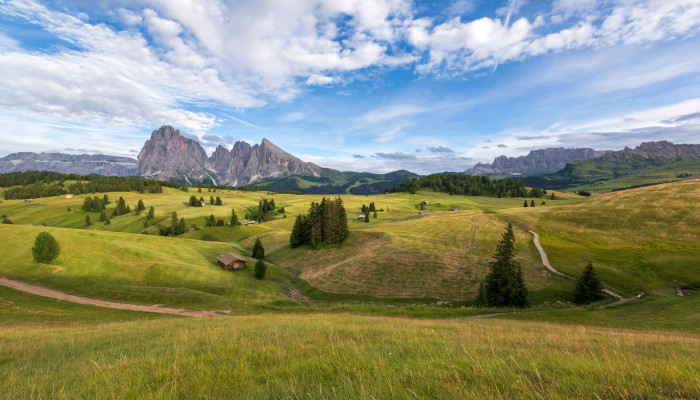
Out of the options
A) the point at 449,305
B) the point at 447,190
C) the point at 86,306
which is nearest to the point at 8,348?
the point at 86,306

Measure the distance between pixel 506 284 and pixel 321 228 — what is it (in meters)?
46.0

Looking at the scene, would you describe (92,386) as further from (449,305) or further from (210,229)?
(210,229)

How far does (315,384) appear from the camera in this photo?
3732 millimetres

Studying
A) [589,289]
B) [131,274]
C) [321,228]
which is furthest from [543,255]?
[131,274]

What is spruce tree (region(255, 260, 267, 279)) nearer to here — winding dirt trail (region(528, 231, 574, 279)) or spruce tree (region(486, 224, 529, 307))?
spruce tree (region(486, 224, 529, 307))

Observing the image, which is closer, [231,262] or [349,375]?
[349,375]

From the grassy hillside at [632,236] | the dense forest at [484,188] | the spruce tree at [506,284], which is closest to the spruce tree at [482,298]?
the spruce tree at [506,284]

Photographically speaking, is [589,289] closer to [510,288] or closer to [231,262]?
[510,288]

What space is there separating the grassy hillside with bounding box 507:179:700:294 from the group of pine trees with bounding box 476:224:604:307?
278 inches

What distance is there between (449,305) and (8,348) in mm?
37910

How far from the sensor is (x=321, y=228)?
69.9 m

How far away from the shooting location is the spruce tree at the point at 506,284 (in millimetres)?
33250

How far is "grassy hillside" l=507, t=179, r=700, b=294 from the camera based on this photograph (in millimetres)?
38469

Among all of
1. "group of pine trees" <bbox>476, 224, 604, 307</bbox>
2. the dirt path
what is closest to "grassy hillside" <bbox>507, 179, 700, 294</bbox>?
"group of pine trees" <bbox>476, 224, 604, 307</bbox>
